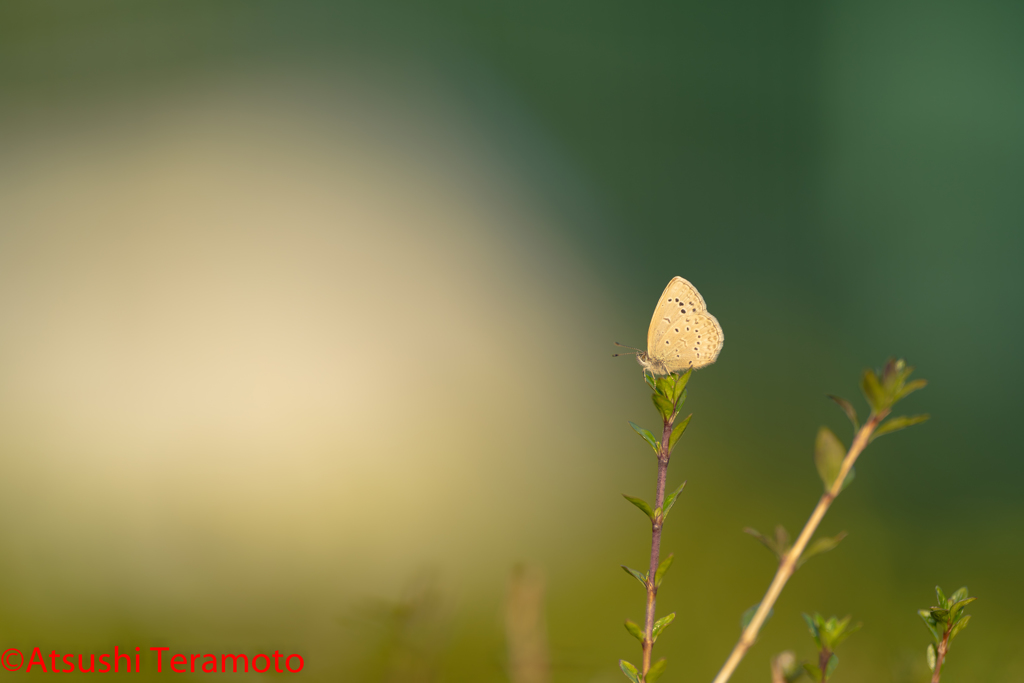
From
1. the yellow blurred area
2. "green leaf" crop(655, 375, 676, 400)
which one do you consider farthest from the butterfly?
the yellow blurred area

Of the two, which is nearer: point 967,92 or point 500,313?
point 500,313

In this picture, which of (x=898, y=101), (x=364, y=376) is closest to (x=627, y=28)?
(x=898, y=101)

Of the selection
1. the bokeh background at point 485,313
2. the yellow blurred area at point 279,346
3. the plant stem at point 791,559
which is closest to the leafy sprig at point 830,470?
the plant stem at point 791,559

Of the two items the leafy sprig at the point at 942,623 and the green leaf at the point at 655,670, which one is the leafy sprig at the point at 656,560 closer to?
the green leaf at the point at 655,670

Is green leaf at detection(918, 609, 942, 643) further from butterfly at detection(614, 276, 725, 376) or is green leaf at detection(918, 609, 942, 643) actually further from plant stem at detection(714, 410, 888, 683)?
butterfly at detection(614, 276, 725, 376)

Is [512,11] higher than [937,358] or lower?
higher

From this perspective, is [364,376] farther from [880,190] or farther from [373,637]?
[880,190]
